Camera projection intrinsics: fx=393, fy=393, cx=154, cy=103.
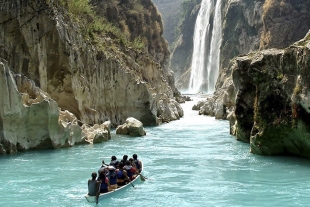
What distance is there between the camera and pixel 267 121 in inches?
736

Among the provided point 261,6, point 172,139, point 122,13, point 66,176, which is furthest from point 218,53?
point 66,176

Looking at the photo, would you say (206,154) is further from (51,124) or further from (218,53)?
(218,53)

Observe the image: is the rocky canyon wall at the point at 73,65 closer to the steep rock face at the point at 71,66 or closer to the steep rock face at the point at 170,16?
the steep rock face at the point at 71,66

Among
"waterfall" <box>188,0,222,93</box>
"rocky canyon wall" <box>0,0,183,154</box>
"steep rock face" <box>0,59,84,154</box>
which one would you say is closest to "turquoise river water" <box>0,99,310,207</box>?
"steep rock face" <box>0,59,84,154</box>

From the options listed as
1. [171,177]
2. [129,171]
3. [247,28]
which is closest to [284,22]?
[247,28]

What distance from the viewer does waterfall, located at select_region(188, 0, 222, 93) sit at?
315ft

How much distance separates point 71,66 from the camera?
2812 centimetres

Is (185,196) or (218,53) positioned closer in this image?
(185,196)

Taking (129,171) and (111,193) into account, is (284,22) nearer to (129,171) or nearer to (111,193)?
(129,171)

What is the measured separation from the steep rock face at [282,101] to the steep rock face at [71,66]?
44.5 feet

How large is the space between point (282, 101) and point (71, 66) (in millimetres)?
15603

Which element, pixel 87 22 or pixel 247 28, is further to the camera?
pixel 247 28

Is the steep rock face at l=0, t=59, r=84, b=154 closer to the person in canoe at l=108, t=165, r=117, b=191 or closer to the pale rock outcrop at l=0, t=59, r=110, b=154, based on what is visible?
the pale rock outcrop at l=0, t=59, r=110, b=154

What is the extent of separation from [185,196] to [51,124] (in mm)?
11224
